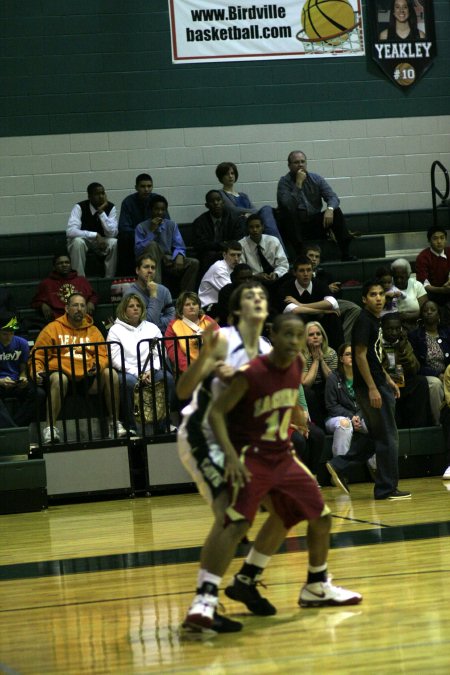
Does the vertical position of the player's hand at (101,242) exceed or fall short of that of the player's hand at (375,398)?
it exceeds it

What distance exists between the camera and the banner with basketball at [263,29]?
13.6m

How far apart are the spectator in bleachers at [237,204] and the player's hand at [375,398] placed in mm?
4550

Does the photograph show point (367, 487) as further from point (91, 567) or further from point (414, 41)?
point (414, 41)

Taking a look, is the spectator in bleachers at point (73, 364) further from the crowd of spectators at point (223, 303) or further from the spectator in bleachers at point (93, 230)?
the spectator in bleachers at point (93, 230)

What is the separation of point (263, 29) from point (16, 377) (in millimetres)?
5905

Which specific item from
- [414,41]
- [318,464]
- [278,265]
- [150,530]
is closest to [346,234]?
[278,265]

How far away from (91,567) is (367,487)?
357cm

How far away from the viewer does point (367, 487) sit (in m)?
9.39

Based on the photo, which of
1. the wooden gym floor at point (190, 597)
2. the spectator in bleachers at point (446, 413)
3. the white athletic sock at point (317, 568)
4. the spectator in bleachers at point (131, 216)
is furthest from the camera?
the spectator in bleachers at point (131, 216)

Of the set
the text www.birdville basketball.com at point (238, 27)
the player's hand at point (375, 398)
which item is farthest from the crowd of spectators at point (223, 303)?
the text www.birdville basketball.com at point (238, 27)

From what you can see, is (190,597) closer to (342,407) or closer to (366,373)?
(366,373)

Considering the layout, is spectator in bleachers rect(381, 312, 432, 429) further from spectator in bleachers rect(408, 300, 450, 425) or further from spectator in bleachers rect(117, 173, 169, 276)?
spectator in bleachers rect(117, 173, 169, 276)

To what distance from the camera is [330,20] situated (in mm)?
13969

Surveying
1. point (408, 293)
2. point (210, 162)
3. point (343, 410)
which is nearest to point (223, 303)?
point (343, 410)
